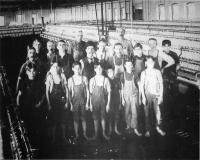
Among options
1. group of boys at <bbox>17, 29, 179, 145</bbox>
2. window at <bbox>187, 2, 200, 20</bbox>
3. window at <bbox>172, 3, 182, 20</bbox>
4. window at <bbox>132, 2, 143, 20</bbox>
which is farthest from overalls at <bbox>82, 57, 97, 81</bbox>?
window at <bbox>187, 2, 200, 20</bbox>

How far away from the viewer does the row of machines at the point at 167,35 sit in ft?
12.5

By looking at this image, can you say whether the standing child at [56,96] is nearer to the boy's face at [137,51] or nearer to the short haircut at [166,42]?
the boy's face at [137,51]

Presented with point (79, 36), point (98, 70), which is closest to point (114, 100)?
point (98, 70)

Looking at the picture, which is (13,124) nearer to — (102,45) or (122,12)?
(102,45)

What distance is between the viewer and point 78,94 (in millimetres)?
3945

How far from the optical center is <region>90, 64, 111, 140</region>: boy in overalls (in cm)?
390

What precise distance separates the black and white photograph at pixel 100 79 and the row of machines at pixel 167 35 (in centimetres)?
1

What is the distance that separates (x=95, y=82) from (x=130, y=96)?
511 mm

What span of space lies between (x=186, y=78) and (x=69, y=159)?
1891 millimetres

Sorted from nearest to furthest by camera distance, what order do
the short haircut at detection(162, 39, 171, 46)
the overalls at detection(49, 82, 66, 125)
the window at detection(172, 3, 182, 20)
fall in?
the short haircut at detection(162, 39, 171, 46)
the window at detection(172, 3, 182, 20)
the overalls at detection(49, 82, 66, 125)

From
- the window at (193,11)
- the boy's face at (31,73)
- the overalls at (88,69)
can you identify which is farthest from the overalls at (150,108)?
the boy's face at (31,73)

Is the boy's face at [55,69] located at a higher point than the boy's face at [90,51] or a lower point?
lower

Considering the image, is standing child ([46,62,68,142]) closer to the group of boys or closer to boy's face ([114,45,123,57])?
the group of boys

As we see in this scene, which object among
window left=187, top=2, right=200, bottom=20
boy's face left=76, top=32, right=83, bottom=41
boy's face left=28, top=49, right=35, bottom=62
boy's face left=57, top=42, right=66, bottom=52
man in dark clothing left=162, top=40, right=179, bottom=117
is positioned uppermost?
window left=187, top=2, right=200, bottom=20
